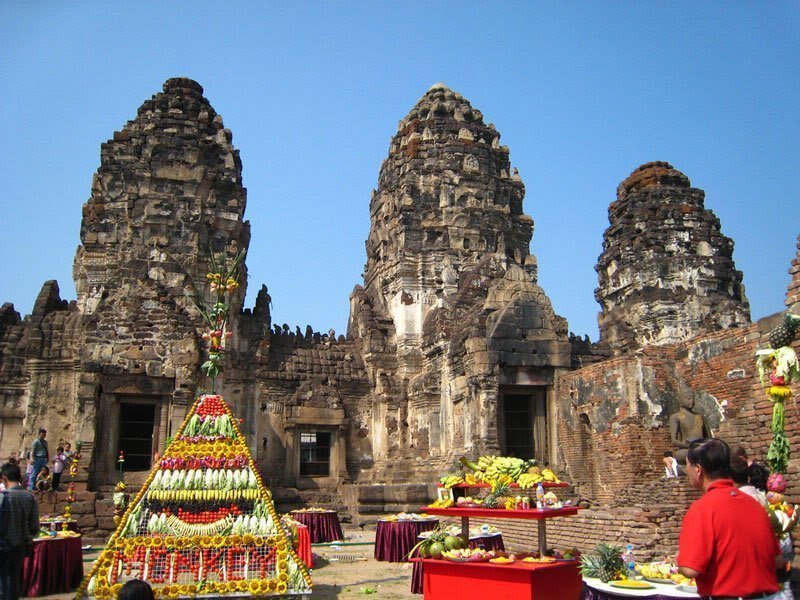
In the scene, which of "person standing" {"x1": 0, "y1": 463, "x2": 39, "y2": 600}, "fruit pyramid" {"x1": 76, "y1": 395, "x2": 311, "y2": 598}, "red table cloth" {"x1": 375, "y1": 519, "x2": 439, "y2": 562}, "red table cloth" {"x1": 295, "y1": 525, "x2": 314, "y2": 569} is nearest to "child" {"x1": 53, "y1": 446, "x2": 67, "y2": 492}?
"red table cloth" {"x1": 295, "y1": 525, "x2": 314, "y2": 569}

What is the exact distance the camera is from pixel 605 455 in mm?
14523

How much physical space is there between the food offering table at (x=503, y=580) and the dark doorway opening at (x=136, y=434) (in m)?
10.6

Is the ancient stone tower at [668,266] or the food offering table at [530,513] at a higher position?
the ancient stone tower at [668,266]

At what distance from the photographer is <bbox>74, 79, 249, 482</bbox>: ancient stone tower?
53.6 ft

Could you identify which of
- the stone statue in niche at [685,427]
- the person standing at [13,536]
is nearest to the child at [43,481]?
the person standing at [13,536]

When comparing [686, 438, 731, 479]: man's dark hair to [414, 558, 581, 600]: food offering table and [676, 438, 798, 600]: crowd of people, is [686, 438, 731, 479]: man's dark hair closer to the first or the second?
[676, 438, 798, 600]: crowd of people

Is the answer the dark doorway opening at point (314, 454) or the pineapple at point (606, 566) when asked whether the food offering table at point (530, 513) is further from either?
the dark doorway opening at point (314, 454)

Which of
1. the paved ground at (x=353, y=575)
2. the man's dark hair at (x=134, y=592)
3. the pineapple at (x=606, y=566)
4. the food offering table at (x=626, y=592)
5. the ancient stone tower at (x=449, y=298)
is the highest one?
the ancient stone tower at (x=449, y=298)

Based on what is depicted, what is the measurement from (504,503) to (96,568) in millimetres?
4466

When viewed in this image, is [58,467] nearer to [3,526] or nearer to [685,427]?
[3,526]

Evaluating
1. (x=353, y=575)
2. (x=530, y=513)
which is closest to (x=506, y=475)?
(x=530, y=513)

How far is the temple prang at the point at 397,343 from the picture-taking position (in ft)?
48.2

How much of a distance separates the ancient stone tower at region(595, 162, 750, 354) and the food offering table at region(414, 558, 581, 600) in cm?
1497

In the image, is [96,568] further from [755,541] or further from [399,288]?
[399,288]
